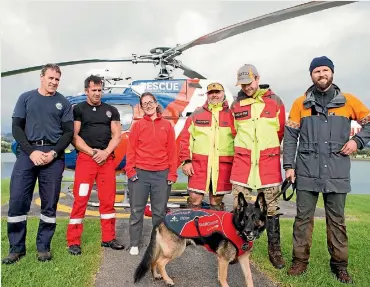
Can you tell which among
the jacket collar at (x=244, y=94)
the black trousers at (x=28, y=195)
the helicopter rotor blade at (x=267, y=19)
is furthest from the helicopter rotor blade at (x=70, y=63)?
the jacket collar at (x=244, y=94)

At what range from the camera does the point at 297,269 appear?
3801 millimetres

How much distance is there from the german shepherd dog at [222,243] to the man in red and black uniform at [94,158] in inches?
49.5

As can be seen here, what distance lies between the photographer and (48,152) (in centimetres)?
410

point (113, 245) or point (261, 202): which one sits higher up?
point (261, 202)

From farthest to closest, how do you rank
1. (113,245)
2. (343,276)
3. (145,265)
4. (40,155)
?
(113,245) → (40,155) → (343,276) → (145,265)

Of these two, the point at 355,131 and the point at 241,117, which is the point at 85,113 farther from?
the point at 355,131

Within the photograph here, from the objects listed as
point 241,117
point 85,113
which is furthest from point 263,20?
point 85,113

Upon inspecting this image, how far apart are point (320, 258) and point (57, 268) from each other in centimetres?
327

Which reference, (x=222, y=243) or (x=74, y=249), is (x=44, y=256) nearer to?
(x=74, y=249)

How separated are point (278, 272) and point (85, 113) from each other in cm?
316

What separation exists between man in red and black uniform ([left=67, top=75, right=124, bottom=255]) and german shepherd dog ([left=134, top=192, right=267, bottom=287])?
1258 mm

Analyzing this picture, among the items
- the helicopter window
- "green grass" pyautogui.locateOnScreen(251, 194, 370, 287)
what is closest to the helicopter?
the helicopter window

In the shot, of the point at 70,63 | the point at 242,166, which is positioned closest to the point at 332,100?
the point at 242,166

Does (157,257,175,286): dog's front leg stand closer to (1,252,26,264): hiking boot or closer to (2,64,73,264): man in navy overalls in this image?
(2,64,73,264): man in navy overalls
